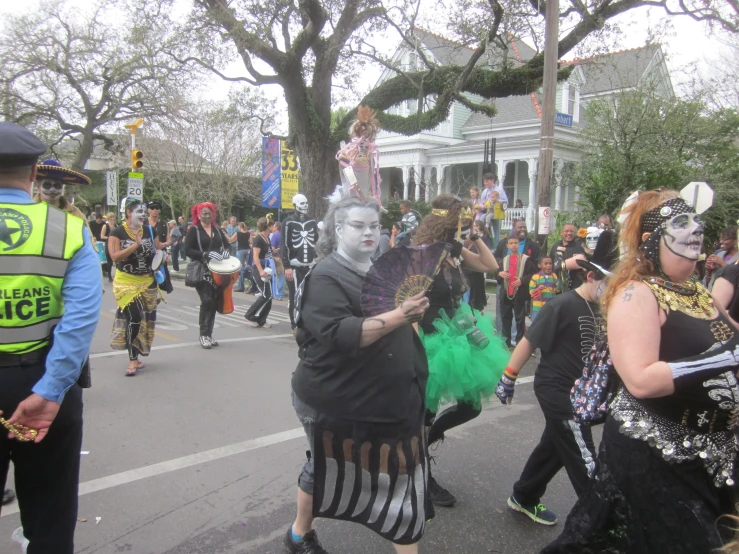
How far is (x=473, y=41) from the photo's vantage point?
13008mm

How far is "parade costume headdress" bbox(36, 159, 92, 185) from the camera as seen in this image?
379cm

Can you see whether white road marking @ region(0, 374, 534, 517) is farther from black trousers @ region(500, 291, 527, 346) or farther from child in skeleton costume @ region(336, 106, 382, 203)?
black trousers @ region(500, 291, 527, 346)

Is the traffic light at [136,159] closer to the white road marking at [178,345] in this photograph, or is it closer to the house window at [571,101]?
the white road marking at [178,345]

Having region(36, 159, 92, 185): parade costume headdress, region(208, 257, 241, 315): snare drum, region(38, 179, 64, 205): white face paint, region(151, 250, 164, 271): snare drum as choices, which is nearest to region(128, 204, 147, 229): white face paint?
region(151, 250, 164, 271): snare drum

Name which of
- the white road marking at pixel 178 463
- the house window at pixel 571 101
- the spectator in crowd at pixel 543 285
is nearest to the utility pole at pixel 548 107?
the spectator in crowd at pixel 543 285

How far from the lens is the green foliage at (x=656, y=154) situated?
44.3 feet

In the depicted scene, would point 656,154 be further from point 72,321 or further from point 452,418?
point 72,321

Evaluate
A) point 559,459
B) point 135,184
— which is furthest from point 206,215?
point 135,184

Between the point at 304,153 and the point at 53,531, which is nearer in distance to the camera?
the point at 53,531

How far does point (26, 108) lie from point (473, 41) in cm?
2326

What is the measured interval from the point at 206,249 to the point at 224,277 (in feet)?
1.48

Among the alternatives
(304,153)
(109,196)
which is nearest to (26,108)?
(109,196)

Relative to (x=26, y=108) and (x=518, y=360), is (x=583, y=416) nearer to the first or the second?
(x=518, y=360)

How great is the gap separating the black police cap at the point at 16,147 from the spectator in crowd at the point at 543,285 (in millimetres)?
6437
